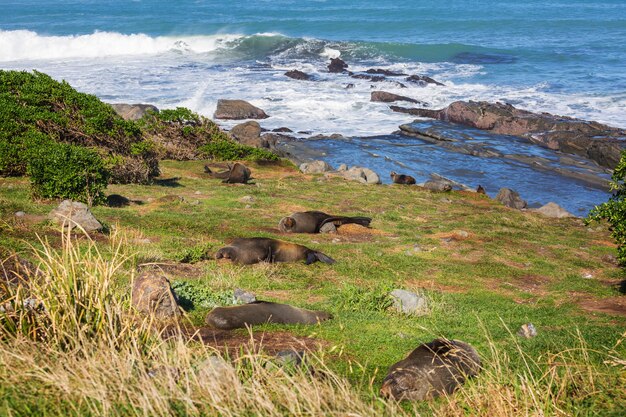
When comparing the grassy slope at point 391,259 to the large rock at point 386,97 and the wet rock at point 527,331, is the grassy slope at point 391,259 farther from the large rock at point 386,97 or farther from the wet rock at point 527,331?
the large rock at point 386,97

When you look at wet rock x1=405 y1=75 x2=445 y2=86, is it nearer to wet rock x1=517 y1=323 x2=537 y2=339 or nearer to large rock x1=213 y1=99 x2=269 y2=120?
large rock x1=213 y1=99 x2=269 y2=120

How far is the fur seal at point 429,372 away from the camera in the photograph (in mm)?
6754

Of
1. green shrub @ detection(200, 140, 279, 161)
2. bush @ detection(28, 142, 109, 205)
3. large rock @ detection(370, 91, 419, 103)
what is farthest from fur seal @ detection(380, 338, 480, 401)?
large rock @ detection(370, 91, 419, 103)

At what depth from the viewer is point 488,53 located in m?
63.2

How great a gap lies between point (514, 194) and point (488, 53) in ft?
132

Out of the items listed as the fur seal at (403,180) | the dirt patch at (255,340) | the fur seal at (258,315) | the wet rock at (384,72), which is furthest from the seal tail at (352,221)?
the wet rock at (384,72)

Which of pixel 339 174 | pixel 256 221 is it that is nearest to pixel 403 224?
pixel 256 221

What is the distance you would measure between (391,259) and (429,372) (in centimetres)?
718

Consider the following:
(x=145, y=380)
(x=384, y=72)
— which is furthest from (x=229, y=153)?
(x=384, y=72)

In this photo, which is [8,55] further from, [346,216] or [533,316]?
[533,316]

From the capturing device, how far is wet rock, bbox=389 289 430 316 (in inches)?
398

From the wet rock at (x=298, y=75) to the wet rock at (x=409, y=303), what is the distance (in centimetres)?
4387

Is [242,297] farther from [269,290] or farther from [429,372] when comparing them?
[429,372]

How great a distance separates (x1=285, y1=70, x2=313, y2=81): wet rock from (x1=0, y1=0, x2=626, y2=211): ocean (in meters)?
A: 1.13
